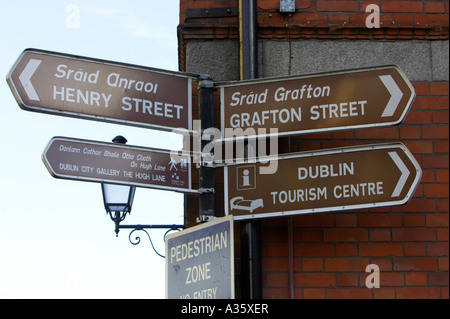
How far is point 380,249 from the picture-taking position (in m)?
5.57

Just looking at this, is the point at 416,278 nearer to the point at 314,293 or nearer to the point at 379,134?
the point at 314,293

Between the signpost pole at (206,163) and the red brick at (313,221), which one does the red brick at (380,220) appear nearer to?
the red brick at (313,221)

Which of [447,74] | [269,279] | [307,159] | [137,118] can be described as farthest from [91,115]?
[447,74]

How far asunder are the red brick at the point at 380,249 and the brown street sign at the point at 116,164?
1545mm

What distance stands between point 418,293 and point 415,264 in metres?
0.21

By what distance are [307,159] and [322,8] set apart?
1.68m

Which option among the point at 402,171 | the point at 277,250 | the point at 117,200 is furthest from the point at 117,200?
the point at 402,171

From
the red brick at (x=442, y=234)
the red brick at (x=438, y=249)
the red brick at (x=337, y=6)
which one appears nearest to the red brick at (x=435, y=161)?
the red brick at (x=442, y=234)

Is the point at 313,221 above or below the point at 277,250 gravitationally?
above

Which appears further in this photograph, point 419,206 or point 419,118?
point 419,118

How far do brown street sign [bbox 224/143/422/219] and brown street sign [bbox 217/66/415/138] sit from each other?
204mm

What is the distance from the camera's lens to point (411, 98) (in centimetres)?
490

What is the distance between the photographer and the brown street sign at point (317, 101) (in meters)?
4.97

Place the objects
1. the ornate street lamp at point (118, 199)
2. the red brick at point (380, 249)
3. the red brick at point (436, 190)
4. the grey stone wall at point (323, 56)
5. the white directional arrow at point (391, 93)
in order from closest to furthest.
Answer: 1. the white directional arrow at point (391, 93)
2. the red brick at point (380, 249)
3. the red brick at point (436, 190)
4. the grey stone wall at point (323, 56)
5. the ornate street lamp at point (118, 199)
